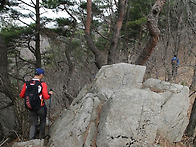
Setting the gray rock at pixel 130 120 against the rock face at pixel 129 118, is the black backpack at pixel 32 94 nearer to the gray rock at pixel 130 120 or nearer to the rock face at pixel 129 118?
the rock face at pixel 129 118

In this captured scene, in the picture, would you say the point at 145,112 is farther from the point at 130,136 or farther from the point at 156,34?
the point at 156,34

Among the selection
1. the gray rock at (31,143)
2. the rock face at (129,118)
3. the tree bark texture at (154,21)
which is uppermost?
the tree bark texture at (154,21)

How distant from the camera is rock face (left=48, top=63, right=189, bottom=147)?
2.48 meters

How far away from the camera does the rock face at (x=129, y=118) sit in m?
Result: 2.48

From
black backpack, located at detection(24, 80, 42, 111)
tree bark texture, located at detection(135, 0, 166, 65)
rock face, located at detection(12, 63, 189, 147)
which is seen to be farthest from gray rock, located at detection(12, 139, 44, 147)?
tree bark texture, located at detection(135, 0, 166, 65)

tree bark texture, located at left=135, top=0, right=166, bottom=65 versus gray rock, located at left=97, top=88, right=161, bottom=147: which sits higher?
tree bark texture, located at left=135, top=0, right=166, bottom=65

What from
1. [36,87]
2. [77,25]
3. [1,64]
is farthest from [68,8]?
[36,87]

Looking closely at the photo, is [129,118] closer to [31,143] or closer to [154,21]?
[154,21]

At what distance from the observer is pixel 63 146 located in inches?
106

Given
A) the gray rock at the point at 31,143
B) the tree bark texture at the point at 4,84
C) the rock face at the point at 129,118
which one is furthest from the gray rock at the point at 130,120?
the tree bark texture at the point at 4,84

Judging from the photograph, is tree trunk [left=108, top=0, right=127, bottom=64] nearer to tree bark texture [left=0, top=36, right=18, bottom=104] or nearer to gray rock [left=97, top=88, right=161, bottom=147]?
gray rock [left=97, top=88, right=161, bottom=147]

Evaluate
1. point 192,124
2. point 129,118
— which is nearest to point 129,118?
point 129,118

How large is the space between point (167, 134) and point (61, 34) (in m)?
7.56

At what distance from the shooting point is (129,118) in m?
2.56
